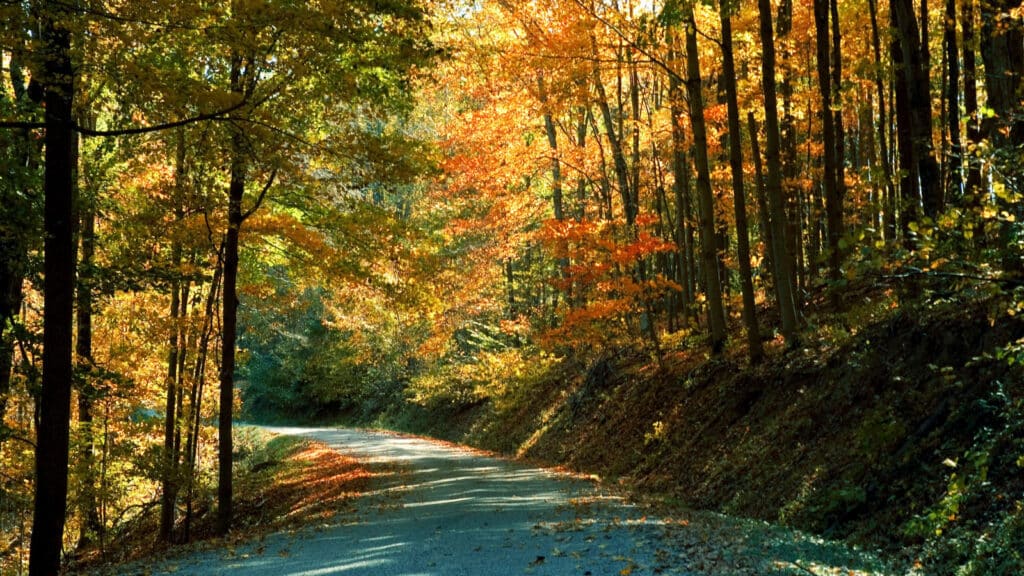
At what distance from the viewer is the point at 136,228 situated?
1152 cm

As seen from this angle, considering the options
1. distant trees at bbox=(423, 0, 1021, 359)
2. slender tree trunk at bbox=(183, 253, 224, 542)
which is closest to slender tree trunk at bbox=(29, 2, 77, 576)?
slender tree trunk at bbox=(183, 253, 224, 542)

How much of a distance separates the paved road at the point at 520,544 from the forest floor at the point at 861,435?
2.43ft

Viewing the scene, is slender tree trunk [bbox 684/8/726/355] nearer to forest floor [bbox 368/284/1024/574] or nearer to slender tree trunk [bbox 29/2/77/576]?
forest floor [bbox 368/284/1024/574]

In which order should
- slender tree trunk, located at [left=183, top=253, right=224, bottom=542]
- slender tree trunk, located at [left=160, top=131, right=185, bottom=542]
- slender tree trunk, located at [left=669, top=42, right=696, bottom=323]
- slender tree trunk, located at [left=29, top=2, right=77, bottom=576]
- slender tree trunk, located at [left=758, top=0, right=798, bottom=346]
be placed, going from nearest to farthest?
slender tree trunk, located at [left=29, top=2, right=77, bottom=576], slender tree trunk, located at [left=758, top=0, right=798, bottom=346], slender tree trunk, located at [left=160, top=131, right=185, bottom=542], slender tree trunk, located at [left=183, top=253, right=224, bottom=542], slender tree trunk, located at [left=669, top=42, right=696, bottom=323]

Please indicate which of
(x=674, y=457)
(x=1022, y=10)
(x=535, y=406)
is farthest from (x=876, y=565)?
(x=535, y=406)

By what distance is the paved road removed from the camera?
6355mm

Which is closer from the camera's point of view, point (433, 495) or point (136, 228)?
point (136, 228)

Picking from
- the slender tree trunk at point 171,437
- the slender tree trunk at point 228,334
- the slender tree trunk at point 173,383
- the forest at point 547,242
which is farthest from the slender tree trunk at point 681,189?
the slender tree trunk at point 171,437

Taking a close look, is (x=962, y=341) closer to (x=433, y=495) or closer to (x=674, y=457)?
(x=674, y=457)

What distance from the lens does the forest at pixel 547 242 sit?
6.58 metres

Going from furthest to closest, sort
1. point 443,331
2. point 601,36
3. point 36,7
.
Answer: point 443,331
point 601,36
point 36,7

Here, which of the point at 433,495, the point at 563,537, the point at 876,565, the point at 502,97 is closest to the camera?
the point at 876,565

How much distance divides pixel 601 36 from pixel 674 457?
852 centimetres

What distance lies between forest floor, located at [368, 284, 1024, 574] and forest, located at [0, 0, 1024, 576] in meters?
0.05
